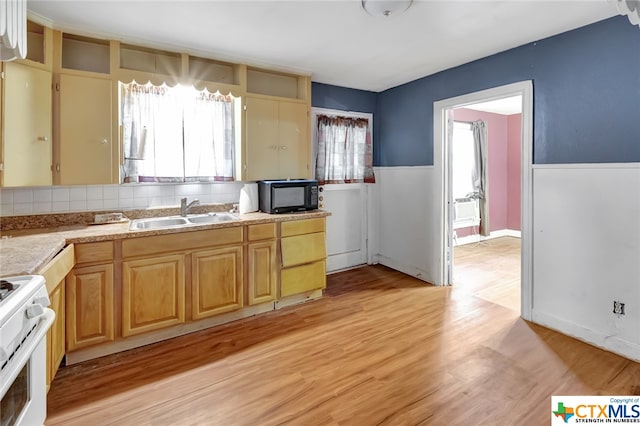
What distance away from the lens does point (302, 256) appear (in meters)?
3.31

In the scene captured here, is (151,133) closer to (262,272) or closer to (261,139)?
(261,139)

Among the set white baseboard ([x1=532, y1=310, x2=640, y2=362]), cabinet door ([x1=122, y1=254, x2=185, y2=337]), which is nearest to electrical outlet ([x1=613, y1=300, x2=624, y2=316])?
white baseboard ([x1=532, y1=310, x2=640, y2=362])

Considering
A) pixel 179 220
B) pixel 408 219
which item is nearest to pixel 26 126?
pixel 179 220

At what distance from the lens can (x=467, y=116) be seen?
19.2 ft

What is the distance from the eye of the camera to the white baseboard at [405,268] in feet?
13.3

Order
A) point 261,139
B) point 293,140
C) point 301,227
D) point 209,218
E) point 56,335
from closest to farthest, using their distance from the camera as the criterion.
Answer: point 56,335, point 209,218, point 301,227, point 261,139, point 293,140

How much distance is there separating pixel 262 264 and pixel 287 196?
72 centimetres

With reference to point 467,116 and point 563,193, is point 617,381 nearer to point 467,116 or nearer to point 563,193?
point 563,193

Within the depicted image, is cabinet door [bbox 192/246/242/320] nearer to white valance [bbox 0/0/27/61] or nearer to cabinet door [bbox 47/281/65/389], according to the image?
cabinet door [bbox 47/281/65/389]

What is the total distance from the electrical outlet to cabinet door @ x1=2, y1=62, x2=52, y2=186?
4.20 m

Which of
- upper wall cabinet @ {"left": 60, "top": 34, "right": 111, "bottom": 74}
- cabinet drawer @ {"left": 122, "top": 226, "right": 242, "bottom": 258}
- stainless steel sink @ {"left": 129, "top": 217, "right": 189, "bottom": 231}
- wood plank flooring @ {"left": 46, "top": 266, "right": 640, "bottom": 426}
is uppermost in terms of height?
upper wall cabinet @ {"left": 60, "top": 34, "right": 111, "bottom": 74}

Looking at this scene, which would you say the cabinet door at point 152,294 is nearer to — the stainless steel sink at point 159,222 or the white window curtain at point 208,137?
the stainless steel sink at point 159,222

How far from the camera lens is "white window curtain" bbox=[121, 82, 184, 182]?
2885 mm

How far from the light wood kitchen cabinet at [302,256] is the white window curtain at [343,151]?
994 mm
